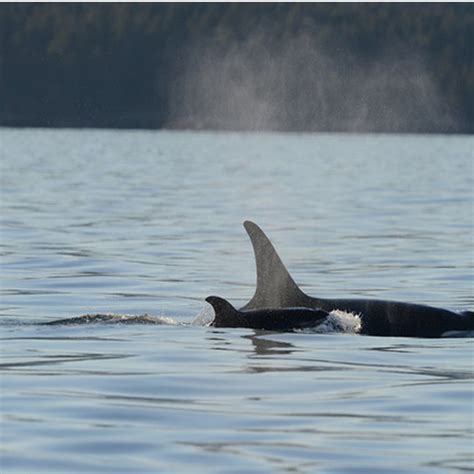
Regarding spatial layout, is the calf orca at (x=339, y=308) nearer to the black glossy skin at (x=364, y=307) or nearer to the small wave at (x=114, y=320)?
the black glossy skin at (x=364, y=307)

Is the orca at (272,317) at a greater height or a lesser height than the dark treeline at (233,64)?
lesser

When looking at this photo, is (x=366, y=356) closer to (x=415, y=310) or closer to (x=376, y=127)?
(x=415, y=310)

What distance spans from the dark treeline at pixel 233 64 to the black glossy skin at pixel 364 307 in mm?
110900

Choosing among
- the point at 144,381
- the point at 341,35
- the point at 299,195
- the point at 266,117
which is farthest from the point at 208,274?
the point at 266,117

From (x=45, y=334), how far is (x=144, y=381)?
261 centimetres

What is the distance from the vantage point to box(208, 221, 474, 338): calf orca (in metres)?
13.0

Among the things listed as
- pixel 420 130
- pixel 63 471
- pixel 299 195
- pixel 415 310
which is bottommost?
pixel 63 471

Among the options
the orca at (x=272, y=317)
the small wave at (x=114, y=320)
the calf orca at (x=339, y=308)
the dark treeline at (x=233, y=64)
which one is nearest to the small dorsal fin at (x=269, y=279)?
the calf orca at (x=339, y=308)

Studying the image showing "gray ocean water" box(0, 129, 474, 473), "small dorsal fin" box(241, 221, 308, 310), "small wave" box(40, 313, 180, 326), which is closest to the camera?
"gray ocean water" box(0, 129, 474, 473)

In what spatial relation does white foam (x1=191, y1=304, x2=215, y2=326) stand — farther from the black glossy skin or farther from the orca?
the orca

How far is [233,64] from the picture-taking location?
15600 centimetres

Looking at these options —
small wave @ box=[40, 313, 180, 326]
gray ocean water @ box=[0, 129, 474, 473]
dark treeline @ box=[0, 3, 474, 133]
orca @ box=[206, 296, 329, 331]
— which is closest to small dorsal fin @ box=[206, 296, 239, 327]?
orca @ box=[206, 296, 329, 331]

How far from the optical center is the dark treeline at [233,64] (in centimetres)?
13288

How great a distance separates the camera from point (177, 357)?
38.2 ft
